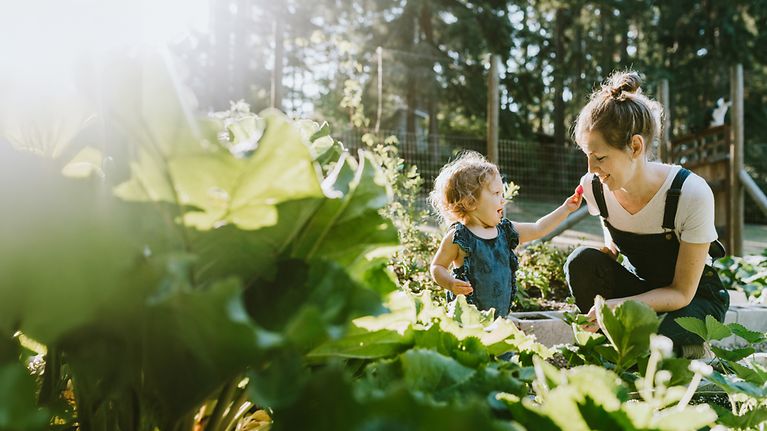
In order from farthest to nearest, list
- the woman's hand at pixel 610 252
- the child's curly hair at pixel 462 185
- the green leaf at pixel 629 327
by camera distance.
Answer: the child's curly hair at pixel 462 185 < the woman's hand at pixel 610 252 < the green leaf at pixel 629 327

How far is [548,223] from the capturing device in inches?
136

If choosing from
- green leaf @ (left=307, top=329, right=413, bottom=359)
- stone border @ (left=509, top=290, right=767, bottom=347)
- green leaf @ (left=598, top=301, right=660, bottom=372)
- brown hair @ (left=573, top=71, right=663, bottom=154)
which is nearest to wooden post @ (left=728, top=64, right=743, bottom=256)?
stone border @ (left=509, top=290, right=767, bottom=347)

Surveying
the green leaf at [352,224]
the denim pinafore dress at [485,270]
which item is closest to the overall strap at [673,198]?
the denim pinafore dress at [485,270]

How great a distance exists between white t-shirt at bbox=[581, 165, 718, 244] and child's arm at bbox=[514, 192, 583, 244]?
0.24 m

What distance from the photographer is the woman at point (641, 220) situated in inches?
92.7

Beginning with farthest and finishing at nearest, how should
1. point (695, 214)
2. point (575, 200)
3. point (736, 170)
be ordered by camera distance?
1. point (736, 170)
2. point (575, 200)
3. point (695, 214)

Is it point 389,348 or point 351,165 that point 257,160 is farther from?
point 389,348

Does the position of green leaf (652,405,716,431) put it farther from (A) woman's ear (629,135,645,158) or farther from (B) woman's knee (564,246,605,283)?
(B) woman's knee (564,246,605,283)

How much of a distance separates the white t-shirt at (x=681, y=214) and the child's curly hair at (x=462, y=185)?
60 centimetres

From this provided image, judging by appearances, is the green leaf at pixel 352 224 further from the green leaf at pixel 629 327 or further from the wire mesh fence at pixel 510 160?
the wire mesh fence at pixel 510 160

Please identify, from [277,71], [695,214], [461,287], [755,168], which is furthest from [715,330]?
[755,168]

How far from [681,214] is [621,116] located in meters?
0.46

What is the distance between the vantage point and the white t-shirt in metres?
2.40

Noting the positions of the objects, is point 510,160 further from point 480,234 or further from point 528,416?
point 528,416
